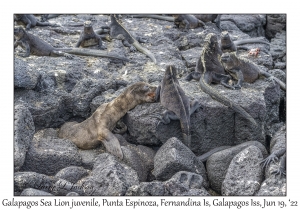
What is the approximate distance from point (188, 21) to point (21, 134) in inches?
247

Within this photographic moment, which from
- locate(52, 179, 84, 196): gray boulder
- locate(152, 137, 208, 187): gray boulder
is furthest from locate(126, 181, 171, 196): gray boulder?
locate(152, 137, 208, 187): gray boulder

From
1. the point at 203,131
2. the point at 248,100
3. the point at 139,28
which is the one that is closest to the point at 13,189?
the point at 203,131

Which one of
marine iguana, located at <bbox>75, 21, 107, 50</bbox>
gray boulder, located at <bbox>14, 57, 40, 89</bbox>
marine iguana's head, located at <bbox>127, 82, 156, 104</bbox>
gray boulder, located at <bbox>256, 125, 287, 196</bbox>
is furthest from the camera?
marine iguana, located at <bbox>75, 21, 107, 50</bbox>

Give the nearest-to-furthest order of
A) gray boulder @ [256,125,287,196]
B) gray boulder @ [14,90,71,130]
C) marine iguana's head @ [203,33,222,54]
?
gray boulder @ [256,125,287,196] < gray boulder @ [14,90,71,130] < marine iguana's head @ [203,33,222,54]

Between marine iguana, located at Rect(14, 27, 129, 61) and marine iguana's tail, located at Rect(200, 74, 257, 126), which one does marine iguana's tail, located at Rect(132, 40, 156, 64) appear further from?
marine iguana's tail, located at Rect(200, 74, 257, 126)

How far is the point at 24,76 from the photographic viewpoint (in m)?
8.22

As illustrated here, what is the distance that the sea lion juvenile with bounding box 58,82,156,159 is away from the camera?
7.93m

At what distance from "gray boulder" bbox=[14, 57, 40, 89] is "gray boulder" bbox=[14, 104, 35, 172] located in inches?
35.0

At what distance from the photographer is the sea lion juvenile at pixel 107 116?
26.0 feet

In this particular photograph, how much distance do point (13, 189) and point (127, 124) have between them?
2.29 m

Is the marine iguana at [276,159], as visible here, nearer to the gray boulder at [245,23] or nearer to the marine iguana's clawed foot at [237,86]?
the marine iguana's clawed foot at [237,86]

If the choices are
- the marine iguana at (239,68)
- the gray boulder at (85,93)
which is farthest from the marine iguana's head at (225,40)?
the gray boulder at (85,93)

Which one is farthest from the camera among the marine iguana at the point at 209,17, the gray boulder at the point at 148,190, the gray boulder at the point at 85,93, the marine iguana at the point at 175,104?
the marine iguana at the point at 209,17

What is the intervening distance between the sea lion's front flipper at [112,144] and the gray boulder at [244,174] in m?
1.58
